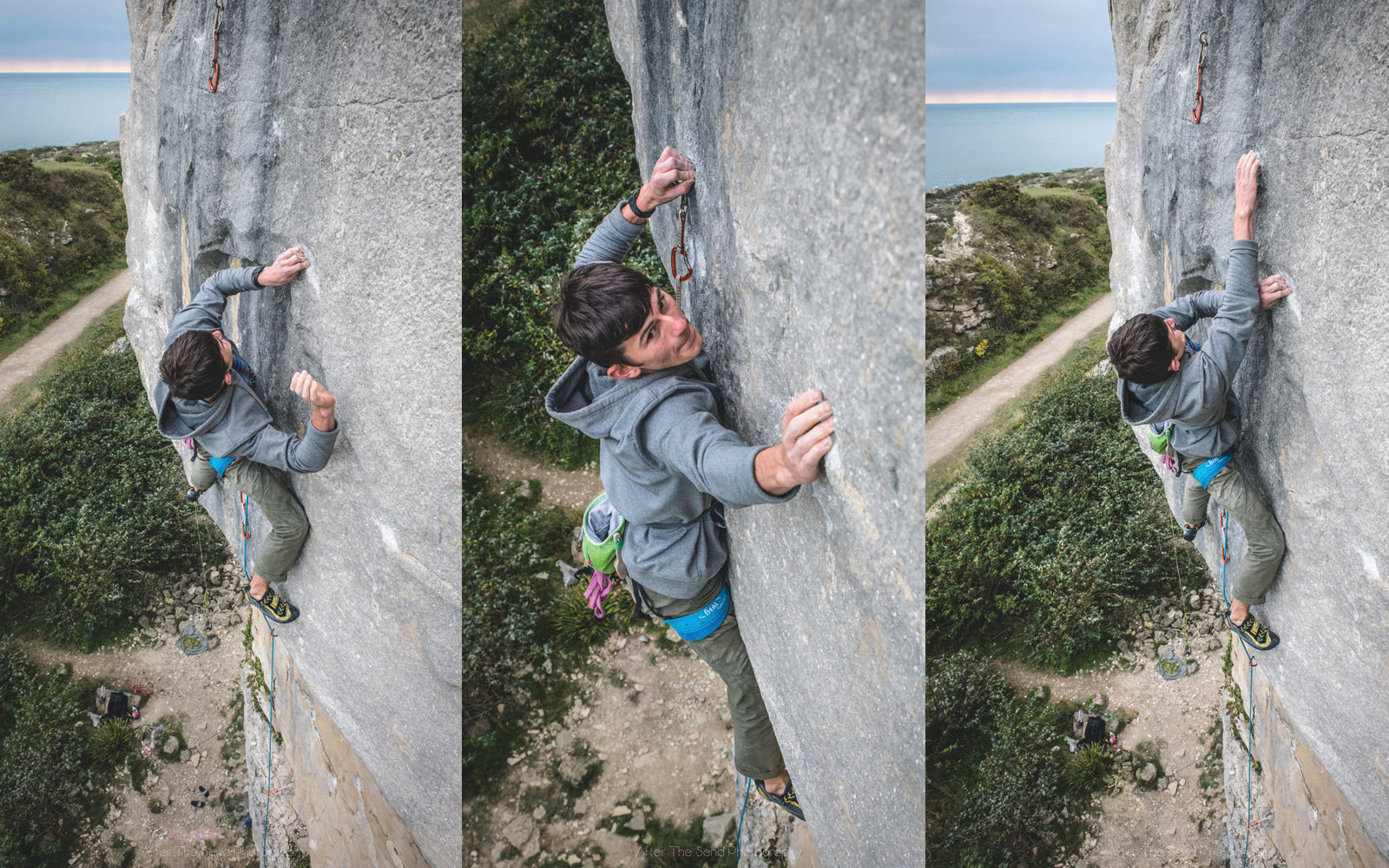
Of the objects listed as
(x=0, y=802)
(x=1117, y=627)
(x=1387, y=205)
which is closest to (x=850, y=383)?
(x=1387, y=205)

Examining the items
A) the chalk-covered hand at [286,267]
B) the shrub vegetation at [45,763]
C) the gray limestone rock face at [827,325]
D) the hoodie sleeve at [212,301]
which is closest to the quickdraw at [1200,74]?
the gray limestone rock face at [827,325]

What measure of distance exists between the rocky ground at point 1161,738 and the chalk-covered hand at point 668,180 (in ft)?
20.6

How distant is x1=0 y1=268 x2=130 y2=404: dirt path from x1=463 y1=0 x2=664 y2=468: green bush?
4.69m

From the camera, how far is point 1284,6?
333cm

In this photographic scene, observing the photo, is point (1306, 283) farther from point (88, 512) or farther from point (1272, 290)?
point (88, 512)

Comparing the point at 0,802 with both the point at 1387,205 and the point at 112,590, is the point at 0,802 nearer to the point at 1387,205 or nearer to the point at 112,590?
the point at 112,590

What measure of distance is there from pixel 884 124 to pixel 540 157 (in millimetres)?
8785

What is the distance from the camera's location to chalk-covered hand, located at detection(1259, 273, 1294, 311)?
3492 millimetres

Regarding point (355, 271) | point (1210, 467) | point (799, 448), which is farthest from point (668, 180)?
point (1210, 467)

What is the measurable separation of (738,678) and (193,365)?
2.81 metres

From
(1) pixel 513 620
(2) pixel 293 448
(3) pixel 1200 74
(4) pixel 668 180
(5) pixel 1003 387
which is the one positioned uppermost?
(3) pixel 1200 74

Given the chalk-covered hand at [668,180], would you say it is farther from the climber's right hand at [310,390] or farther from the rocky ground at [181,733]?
the rocky ground at [181,733]

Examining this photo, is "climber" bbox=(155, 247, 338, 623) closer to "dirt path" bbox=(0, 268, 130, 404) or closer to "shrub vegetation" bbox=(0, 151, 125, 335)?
"dirt path" bbox=(0, 268, 130, 404)

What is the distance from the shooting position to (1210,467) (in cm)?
417
